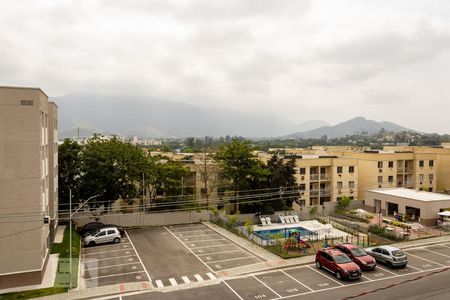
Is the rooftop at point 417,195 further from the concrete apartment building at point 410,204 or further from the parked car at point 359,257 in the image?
the parked car at point 359,257

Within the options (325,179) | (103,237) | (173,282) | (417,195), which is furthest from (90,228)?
(417,195)

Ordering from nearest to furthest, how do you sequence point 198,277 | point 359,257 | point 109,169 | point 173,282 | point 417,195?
1. point 173,282
2. point 198,277
3. point 359,257
4. point 109,169
5. point 417,195

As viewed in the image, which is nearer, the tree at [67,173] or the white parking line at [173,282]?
the white parking line at [173,282]

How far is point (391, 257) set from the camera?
26766 millimetres

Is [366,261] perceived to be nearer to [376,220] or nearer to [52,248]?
[376,220]

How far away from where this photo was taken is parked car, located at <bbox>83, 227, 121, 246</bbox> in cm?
3344

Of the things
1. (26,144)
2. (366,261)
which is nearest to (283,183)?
(366,261)

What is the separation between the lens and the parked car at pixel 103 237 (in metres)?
33.4

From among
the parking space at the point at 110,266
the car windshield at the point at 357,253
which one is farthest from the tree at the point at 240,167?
the car windshield at the point at 357,253

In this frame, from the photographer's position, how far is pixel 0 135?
896 inches

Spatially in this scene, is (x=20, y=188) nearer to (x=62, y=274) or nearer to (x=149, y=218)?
(x=62, y=274)

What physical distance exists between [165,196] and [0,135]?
2458 cm

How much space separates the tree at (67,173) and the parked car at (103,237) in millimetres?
8222

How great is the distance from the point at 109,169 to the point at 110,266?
45.9ft
